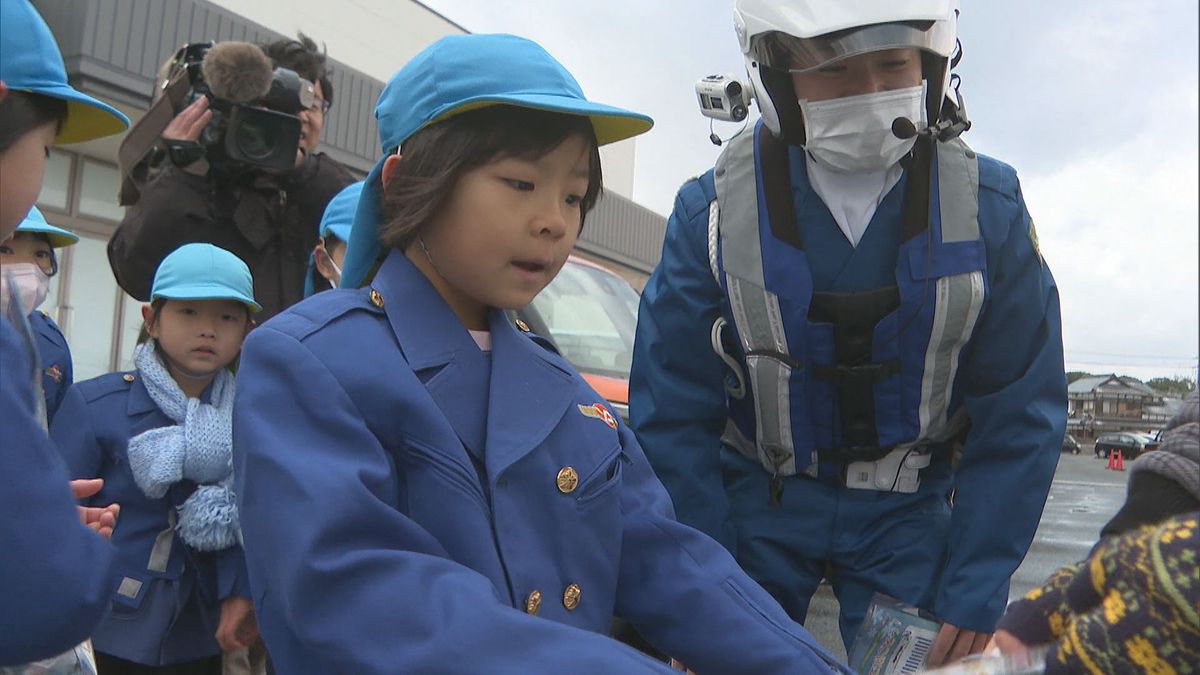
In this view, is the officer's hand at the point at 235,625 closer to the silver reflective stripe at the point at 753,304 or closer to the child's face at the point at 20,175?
the silver reflective stripe at the point at 753,304

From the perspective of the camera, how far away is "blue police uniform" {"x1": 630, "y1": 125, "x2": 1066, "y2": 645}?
7.04ft

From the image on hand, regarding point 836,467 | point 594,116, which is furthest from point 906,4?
point 836,467

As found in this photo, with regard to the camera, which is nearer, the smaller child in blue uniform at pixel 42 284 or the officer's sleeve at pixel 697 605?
the officer's sleeve at pixel 697 605

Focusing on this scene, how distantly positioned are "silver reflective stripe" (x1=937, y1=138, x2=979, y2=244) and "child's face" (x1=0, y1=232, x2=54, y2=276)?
8.24 feet

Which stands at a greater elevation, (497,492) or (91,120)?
(91,120)

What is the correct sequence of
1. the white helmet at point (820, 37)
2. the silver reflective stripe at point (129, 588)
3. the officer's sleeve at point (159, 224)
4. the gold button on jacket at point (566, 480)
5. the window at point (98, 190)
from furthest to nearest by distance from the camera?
the window at point (98, 190) → the officer's sleeve at point (159, 224) → the silver reflective stripe at point (129, 588) → the white helmet at point (820, 37) → the gold button on jacket at point (566, 480)

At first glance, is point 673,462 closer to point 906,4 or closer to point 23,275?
point 906,4

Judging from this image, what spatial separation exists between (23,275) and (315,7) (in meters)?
12.3

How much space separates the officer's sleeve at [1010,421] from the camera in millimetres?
2141

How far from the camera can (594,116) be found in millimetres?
1662

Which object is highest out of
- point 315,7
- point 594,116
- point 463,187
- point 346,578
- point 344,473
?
point 315,7

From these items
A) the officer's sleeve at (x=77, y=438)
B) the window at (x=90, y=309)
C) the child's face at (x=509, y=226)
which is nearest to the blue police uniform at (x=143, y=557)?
the officer's sleeve at (x=77, y=438)

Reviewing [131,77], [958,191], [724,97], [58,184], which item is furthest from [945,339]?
[58,184]

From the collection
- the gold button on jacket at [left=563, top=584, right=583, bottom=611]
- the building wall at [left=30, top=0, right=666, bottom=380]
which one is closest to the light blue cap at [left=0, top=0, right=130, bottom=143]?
the gold button on jacket at [left=563, top=584, right=583, bottom=611]
